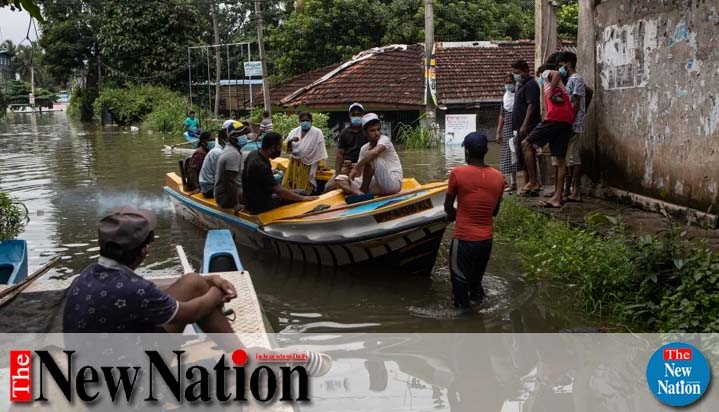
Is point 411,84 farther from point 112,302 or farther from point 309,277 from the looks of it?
point 112,302

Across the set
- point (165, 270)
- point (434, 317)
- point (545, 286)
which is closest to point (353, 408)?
point (434, 317)

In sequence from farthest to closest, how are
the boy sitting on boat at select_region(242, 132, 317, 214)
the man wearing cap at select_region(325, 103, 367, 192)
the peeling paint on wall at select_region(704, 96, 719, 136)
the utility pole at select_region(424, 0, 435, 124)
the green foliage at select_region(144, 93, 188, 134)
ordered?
the green foliage at select_region(144, 93, 188, 134) < the utility pole at select_region(424, 0, 435, 124) < the man wearing cap at select_region(325, 103, 367, 192) < the boy sitting on boat at select_region(242, 132, 317, 214) < the peeling paint on wall at select_region(704, 96, 719, 136)

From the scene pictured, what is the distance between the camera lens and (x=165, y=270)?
8.70m

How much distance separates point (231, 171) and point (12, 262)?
290cm

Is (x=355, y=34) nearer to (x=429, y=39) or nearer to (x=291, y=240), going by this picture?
(x=429, y=39)

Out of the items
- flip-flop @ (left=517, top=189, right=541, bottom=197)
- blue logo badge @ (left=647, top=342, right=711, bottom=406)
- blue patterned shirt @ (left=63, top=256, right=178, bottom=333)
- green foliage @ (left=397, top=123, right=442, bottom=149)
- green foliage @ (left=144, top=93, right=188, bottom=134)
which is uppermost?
green foliage @ (left=144, top=93, right=188, bottom=134)

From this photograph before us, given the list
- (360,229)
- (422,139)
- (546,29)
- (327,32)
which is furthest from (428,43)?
(360,229)

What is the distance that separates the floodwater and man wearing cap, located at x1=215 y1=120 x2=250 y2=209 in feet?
2.60

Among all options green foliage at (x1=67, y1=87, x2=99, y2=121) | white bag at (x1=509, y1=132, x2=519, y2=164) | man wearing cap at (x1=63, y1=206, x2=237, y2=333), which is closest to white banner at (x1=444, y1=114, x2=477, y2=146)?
white bag at (x1=509, y1=132, x2=519, y2=164)

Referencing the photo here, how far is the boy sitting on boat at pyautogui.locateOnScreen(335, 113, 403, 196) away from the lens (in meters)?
7.86

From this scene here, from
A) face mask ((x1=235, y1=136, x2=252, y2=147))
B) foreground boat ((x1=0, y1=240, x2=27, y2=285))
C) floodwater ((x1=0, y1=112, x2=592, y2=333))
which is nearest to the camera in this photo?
floodwater ((x1=0, y1=112, x2=592, y2=333))

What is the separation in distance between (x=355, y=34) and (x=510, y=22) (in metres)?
6.19

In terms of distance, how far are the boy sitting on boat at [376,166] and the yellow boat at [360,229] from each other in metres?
0.20

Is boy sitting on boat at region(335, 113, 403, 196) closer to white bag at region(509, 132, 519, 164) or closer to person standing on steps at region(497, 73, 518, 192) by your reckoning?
white bag at region(509, 132, 519, 164)
